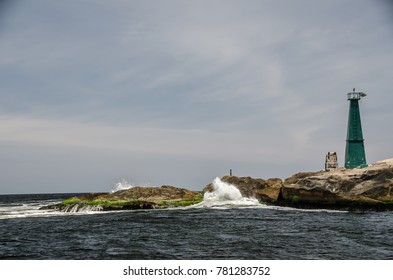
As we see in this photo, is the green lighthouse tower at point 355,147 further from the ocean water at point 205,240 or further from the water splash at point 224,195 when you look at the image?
the ocean water at point 205,240

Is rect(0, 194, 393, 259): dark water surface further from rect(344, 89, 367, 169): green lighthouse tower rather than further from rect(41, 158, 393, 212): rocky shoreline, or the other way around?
rect(344, 89, 367, 169): green lighthouse tower

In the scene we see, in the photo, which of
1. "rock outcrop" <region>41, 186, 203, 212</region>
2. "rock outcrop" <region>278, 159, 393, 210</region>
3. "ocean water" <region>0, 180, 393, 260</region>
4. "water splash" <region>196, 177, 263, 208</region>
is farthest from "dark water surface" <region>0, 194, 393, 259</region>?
"water splash" <region>196, 177, 263, 208</region>

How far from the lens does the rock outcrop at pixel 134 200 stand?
49781 mm

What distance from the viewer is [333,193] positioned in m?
46.0

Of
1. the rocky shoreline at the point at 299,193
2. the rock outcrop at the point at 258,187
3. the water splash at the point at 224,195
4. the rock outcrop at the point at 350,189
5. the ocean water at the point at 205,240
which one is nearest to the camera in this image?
the ocean water at the point at 205,240

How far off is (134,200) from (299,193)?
21.3 metres

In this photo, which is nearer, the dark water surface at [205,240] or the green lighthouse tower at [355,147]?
the dark water surface at [205,240]

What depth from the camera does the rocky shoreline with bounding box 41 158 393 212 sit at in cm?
4384

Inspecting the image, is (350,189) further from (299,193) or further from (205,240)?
(205,240)

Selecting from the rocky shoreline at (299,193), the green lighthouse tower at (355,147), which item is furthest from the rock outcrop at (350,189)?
the green lighthouse tower at (355,147)

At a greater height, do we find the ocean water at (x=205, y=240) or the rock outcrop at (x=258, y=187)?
the rock outcrop at (x=258, y=187)

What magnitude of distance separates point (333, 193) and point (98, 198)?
105 feet
